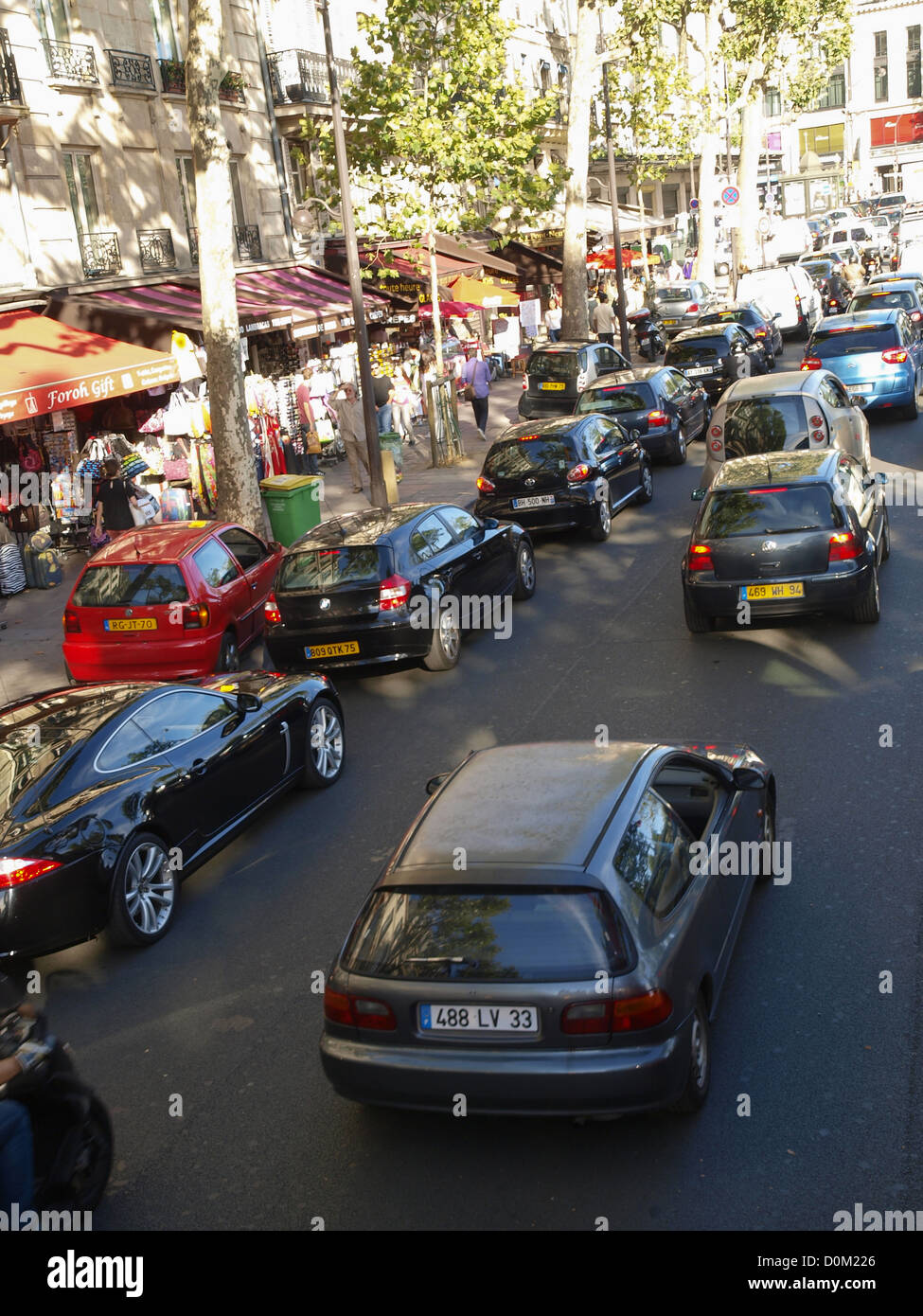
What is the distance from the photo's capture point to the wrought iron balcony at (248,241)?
28.8 m

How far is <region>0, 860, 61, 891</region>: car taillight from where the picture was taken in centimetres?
755

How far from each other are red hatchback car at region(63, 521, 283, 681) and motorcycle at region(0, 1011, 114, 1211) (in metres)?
7.64

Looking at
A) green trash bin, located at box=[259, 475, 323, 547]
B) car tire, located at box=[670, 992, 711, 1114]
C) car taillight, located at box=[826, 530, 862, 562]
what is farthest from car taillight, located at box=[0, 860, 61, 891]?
green trash bin, located at box=[259, 475, 323, 547]

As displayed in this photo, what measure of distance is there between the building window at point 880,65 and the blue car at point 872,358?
3650 inches

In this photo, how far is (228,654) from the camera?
13602 millimetres

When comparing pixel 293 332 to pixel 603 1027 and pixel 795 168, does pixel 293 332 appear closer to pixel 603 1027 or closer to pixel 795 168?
pixel 603 1027

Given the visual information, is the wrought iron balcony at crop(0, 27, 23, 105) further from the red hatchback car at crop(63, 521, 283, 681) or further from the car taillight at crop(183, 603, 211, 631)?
the car taillight at crop(183, 603, 211, 631)


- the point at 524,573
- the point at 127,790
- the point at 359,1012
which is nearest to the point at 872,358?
the point at 524,573

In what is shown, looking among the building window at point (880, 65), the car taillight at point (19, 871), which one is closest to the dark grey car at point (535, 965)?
the car taillight at point (19, 871)

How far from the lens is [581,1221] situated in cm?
510

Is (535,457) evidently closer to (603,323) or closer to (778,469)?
(778,469)

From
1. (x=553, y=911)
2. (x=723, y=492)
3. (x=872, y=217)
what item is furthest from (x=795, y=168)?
(x=553, y=911)

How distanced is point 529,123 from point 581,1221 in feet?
81.4

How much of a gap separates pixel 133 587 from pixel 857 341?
13.8m
